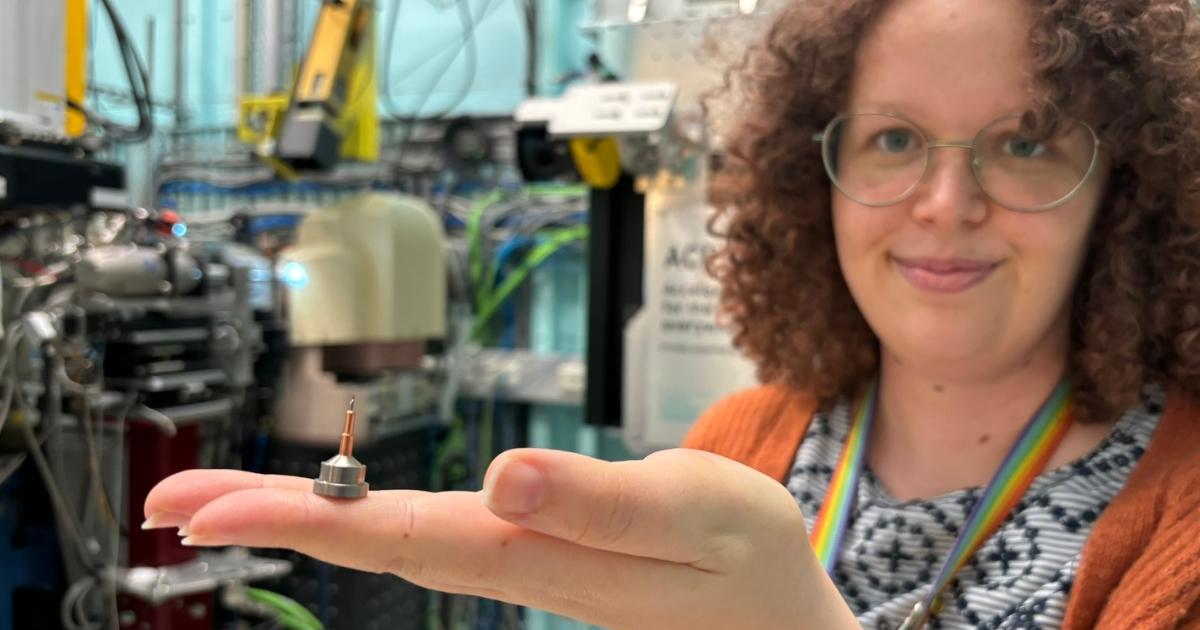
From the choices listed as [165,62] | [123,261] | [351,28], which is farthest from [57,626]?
[165,62]

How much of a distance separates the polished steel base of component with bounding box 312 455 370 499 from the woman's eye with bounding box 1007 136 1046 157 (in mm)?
628

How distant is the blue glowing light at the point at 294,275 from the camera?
215cm

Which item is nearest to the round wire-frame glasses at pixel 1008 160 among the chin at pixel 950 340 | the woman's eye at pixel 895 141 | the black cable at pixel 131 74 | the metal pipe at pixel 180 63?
the woman's eye at pixel 895 141

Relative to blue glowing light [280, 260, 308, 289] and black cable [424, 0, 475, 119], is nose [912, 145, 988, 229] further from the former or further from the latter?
black cable [424, 0, 475, 119]

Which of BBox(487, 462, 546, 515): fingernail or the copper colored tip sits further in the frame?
the copper colored tip

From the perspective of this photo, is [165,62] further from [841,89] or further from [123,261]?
[841,89]

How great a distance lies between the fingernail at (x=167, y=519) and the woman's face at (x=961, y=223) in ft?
2.07

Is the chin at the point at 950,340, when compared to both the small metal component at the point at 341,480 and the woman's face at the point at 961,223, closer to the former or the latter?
the woman's face at the point at 961,223

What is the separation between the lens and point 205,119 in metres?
3.25

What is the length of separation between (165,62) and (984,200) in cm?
321

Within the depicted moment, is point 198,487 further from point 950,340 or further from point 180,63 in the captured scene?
point 180,63

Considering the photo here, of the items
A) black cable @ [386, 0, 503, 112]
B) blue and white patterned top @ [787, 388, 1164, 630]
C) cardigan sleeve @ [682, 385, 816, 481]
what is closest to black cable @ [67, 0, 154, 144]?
black cable @ [386, 0, 503, 112]

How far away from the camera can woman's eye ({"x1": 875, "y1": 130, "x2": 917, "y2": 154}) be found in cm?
81

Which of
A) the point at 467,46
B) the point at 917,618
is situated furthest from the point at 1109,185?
the point at 467,46
